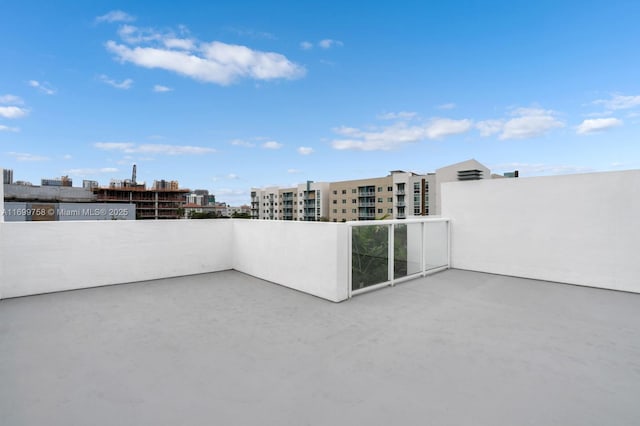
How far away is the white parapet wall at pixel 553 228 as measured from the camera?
5961 mm

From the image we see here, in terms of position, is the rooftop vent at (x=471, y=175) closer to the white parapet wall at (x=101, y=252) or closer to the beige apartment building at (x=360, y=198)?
the white parapet wall at (x=101, y=252)

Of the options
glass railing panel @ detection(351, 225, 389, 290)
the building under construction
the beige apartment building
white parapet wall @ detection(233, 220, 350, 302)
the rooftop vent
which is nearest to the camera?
white parapet wall @ detection(233, 220, 350, 302)

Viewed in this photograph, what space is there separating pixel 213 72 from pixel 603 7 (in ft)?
43.0

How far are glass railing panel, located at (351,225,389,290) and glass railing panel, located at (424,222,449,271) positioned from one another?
1873 millimetres

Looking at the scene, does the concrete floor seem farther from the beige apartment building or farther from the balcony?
the balcony

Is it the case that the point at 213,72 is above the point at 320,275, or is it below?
above

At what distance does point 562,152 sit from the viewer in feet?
30.2

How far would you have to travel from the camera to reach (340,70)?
1422cm

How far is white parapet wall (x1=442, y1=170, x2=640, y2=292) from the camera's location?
5.96 metres

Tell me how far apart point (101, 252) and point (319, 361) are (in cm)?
584

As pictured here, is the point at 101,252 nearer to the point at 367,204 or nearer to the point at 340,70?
the point at 340,70

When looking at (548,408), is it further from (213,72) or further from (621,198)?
(213,72)

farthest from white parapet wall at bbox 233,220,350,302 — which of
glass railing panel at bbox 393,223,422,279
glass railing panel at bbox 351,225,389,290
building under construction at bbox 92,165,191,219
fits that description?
building under construction at bbox 92,165,191,219

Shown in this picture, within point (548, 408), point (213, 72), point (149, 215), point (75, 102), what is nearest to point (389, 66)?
point (213, 72)
